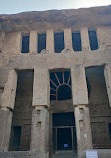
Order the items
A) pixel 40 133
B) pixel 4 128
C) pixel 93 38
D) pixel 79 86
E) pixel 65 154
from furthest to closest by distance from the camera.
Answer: pixel 93 38
pixel 65 154
pixel 79 86
pixel 4 128
pixel 40 133

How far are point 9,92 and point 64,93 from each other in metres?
4.18

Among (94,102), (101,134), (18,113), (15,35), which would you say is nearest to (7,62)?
(15,35)

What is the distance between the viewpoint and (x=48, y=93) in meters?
9.10

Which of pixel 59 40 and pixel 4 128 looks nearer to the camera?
pixel 4 128

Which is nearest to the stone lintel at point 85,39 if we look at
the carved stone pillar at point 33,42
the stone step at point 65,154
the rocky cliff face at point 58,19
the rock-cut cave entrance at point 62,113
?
the rocky cliff face at point 58,19

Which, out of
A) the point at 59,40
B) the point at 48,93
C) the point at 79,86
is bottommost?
the point at 48,93

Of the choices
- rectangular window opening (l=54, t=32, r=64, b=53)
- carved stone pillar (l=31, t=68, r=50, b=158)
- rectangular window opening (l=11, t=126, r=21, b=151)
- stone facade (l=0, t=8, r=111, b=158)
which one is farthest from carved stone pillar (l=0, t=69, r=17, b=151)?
rectangular window opening (l=54, t=32, r=64, b=53)

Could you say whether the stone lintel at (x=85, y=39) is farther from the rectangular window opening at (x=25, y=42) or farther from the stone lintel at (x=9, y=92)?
the stone lintel at (x=9, y=92)

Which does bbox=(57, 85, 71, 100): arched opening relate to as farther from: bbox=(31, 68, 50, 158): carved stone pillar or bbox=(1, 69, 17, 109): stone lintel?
bbox=(1, 69, 17, 109): stone lintel

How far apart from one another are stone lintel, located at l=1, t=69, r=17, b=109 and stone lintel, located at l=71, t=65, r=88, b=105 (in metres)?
3.58

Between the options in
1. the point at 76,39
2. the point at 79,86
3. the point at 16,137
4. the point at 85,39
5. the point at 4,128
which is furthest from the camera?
the point at 76,39

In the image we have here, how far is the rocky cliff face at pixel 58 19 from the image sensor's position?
10547 millimetres

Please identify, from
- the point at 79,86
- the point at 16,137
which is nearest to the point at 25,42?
the point at 79,86

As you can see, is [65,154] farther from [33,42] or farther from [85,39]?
[33,42]
